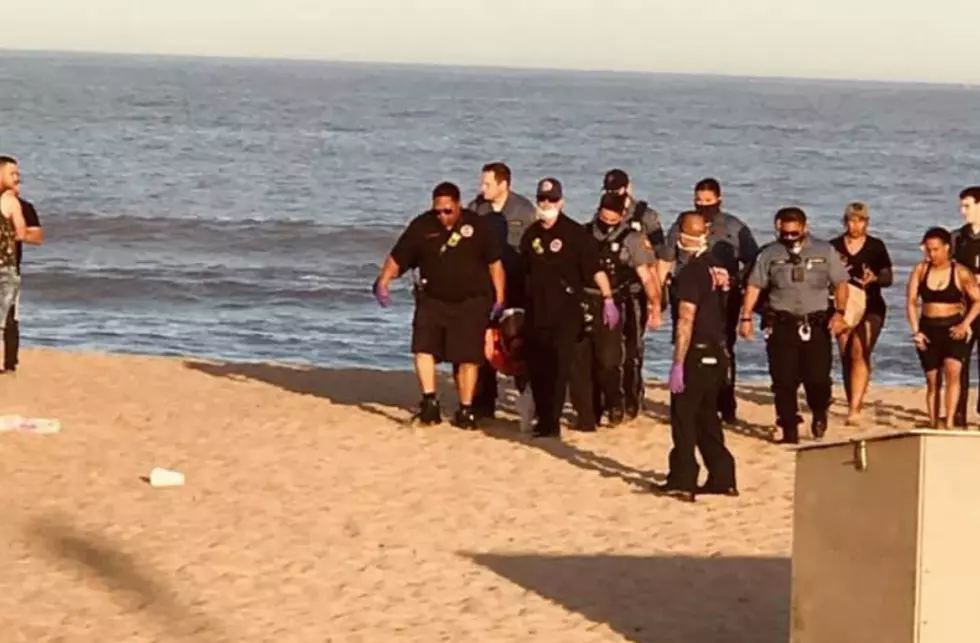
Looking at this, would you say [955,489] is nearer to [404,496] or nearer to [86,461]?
[404,496]

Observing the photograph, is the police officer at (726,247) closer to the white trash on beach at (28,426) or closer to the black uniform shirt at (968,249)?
the black uniform shirt at (968,249)

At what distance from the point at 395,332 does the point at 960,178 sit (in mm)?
41840

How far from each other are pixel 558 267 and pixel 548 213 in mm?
348

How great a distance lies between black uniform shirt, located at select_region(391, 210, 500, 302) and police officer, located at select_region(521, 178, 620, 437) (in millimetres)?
292

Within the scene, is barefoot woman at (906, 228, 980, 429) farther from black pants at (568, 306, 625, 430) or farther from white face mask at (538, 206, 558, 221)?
white face mask at (538, 206, 558, 221)

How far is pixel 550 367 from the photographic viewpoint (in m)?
14.5

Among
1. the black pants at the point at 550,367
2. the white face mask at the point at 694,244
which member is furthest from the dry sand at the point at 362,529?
the white face mask at the point at 694,244

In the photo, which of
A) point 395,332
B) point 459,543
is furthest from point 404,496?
point 395,332

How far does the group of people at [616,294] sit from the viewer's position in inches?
559

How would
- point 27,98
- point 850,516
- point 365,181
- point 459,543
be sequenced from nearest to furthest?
point 850,516, point 459,543, point 365,181, point 27,98

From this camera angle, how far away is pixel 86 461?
45.1 feet

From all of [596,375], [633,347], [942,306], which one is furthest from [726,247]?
[942,306]

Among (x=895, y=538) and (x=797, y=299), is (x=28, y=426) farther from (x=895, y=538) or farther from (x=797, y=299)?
(x=895, y=538)

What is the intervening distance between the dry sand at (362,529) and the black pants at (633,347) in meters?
0.18
